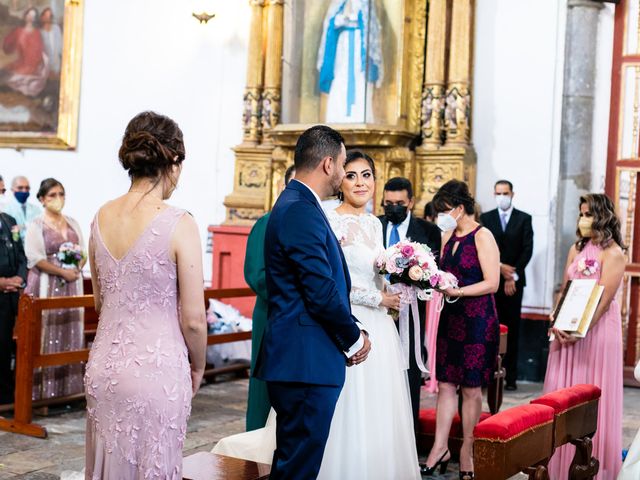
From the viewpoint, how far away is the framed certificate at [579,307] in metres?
5.64

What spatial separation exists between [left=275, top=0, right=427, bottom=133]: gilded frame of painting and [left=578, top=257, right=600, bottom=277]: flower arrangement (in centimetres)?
409

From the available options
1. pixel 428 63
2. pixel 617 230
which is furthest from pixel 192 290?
pixel 428 63

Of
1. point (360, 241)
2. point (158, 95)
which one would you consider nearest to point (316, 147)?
point (360, 241)

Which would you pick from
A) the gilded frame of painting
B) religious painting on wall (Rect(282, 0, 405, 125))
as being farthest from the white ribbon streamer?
religious painting on wall (Rect(282, 0, 405, 125))

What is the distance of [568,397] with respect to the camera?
4805mm

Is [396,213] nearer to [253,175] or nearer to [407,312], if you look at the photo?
[407,312]

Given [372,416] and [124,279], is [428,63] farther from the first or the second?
[124,279]

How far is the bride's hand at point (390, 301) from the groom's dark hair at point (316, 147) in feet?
4.38

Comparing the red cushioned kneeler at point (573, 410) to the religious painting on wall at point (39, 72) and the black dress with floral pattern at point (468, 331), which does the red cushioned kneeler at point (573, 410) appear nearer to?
the black dress with floral pattern at point (468, 331)

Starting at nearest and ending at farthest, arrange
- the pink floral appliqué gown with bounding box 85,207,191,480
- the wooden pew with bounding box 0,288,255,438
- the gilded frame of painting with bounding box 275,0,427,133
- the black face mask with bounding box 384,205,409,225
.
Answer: the pink floral appliqué gown with bounding box 85,207,191,480 < the black face mask with bounding box 384,205,409,225 < the wooden pew with bounding box 0,288,255,438 < the gilded frame of painting with bounding box 275,0,427,133

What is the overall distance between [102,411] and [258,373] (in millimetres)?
725

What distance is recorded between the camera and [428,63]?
9.61 m

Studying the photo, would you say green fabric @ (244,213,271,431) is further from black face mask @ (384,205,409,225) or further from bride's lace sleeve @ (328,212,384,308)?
black face mask @ (384,205,409,225)

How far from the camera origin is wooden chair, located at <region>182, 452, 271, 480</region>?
402 centimetres
